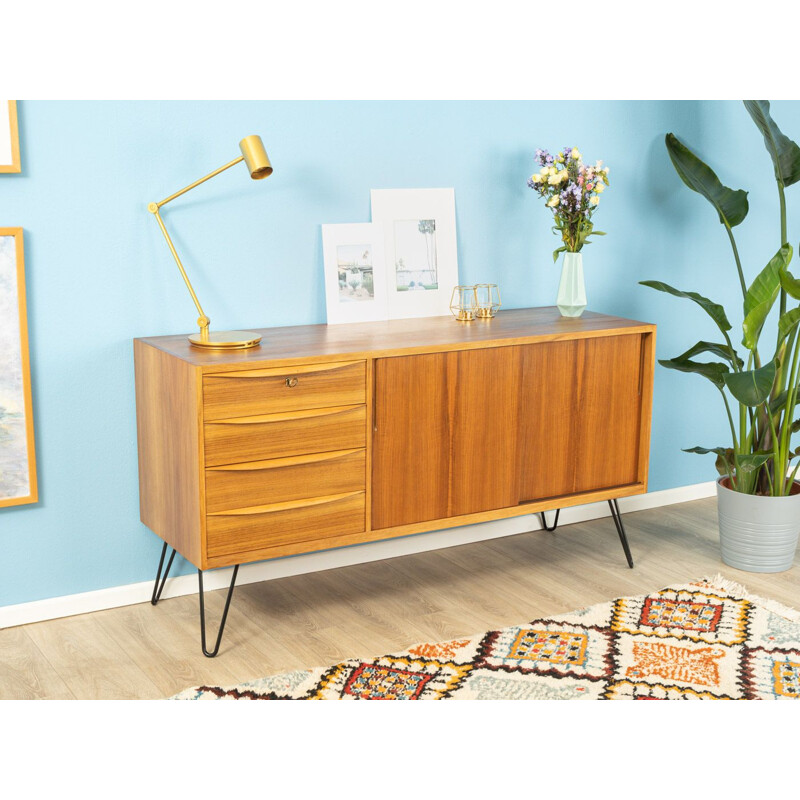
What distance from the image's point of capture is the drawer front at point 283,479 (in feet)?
8.73

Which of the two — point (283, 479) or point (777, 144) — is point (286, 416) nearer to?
point (283, 479)

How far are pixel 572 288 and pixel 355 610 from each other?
1.33m

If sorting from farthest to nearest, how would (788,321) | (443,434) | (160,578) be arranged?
(788,321), (160,578), (443,434)

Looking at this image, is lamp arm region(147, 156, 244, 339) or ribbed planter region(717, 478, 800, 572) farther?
ribbed planter region(717, 478, 800, 572)

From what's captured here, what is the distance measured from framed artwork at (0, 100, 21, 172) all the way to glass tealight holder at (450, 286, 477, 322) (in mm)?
1456

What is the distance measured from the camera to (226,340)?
282 centimetres

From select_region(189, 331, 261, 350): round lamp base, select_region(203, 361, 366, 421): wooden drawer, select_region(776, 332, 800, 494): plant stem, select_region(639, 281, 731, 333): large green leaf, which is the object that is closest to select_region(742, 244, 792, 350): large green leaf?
select_region(639, 281, 731, 333): large green leaf

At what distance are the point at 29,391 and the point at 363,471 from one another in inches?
38.8

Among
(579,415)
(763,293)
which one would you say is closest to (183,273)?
(579,415)

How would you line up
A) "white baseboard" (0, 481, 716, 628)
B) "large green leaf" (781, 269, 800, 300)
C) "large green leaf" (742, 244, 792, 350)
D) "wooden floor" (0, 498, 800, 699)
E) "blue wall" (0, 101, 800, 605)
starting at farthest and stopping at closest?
"large green leaf" (742, 244, 792, 350)
"large green leaf" (781, 269, 800, 300)
"white baseboard" (0, 481, 716, 628)
"blue wall" (0, 101, 800, 605)
"wooden floor" (0, 498, 800, 699)

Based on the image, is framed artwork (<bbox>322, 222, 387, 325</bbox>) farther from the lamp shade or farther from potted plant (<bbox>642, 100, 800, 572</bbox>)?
potted plant (<bbox>642, 100, 800, 572</bbox>)

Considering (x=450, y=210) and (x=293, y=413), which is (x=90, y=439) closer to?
Result: (x=293, y=413)

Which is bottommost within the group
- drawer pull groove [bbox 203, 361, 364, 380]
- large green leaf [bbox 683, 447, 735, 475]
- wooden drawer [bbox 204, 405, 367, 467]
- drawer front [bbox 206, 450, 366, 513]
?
large green leaf [bbox 683, 447, 735, 475]

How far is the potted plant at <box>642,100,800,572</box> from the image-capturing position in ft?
11.0
